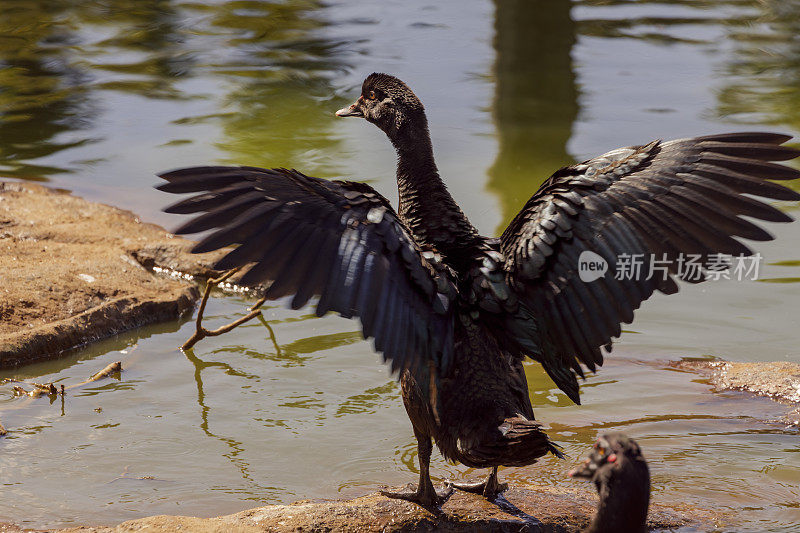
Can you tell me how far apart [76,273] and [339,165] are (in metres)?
3.04

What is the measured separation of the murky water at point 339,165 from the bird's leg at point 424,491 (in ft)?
1.78

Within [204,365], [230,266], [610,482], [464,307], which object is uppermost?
[230,266]

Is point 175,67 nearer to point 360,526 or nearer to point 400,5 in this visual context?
point 400,5

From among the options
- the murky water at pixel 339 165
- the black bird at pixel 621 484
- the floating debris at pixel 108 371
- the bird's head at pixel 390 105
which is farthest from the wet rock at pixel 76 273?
the black bird at pixel 621 484

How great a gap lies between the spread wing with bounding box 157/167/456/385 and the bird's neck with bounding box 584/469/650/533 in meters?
0.91

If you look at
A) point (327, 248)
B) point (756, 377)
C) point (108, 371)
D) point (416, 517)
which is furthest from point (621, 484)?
point (108, 371)

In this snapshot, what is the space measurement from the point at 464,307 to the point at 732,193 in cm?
118

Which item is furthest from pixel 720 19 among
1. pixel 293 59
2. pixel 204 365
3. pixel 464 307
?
pixel 464 307

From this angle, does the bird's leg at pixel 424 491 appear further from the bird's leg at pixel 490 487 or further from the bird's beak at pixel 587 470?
the bird's beak at pixel 587 470

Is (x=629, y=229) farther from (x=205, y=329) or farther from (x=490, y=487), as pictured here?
(x=205, y=329)

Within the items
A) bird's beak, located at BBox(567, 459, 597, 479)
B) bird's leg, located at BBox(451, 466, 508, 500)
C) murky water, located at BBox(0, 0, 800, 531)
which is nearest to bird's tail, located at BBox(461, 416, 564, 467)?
bird's beak, located at BBox(567, 459, 597, 479)

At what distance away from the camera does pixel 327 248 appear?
13.4ft

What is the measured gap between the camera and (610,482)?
367 cm

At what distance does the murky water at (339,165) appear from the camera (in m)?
5.26
